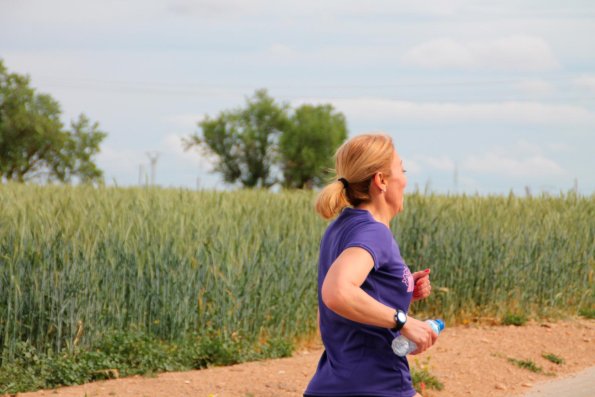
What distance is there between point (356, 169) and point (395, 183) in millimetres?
170

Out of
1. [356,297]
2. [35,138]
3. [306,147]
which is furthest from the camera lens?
[306,147]

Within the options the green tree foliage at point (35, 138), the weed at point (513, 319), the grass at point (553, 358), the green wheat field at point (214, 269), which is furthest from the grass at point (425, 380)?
the green tree foliage at point (35, 138)

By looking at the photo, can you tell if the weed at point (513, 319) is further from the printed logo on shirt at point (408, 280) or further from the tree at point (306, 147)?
the tree at point (306, 147)

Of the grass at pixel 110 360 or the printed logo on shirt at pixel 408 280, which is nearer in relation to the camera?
the printed logo on shirt at pixel 408 280

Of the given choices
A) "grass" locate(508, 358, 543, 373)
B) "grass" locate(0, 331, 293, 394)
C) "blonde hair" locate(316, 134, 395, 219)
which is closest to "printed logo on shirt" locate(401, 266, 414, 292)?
"blonde hair" locate(316, 134, 395, 219)

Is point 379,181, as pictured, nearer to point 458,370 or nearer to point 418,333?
point 418,333

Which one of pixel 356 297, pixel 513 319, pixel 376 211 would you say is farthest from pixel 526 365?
pixel 356 297

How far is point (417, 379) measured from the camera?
25.0ft

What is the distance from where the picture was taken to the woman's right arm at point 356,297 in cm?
301

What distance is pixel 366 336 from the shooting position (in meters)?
3.23

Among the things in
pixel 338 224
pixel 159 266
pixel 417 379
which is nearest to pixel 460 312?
pixel 417 379

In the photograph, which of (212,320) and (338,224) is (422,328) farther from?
(212,320)

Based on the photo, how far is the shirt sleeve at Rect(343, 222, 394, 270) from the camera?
3.11 metres

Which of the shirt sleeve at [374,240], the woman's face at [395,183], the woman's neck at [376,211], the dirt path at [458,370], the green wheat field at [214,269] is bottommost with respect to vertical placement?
the dirt path at [458,370]
